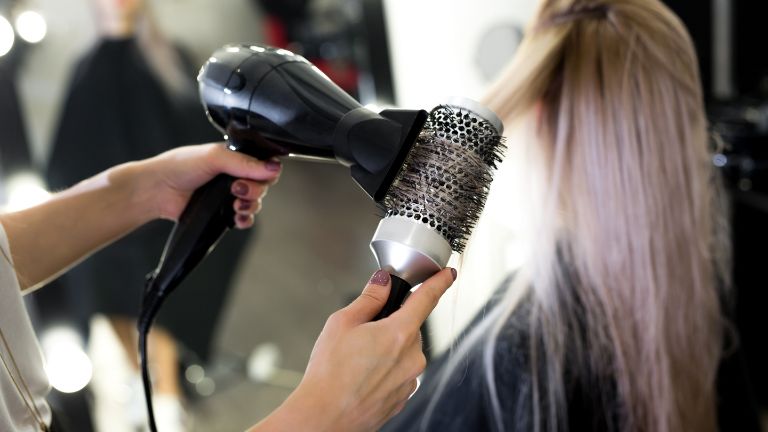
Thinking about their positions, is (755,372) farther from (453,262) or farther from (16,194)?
(16,194)

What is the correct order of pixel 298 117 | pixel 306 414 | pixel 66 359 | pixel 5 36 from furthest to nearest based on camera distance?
1. pixel 66 359
2. pixel 5 36
3. pixel 298 117
4. pixel 306 414

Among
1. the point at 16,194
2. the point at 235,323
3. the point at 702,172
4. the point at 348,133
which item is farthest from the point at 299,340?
the point at 348,133

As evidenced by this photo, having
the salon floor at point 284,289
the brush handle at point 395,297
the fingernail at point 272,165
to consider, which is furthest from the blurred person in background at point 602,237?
the salon floor at point 284,289

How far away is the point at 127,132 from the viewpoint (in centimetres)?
161

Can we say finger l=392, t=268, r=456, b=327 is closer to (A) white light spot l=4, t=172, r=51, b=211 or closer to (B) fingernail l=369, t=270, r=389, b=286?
(B) fingernail l=369, t=270, r=389, b=286

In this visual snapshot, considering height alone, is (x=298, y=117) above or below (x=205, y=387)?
above

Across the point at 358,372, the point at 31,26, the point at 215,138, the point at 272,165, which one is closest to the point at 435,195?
the point at 358,372

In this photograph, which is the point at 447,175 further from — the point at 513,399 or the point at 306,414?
the point at 513,399

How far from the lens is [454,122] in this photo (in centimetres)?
45

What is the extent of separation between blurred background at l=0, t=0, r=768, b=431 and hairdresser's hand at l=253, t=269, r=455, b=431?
83cm

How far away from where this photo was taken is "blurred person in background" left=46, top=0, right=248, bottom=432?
1.57 m

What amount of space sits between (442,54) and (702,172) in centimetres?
62

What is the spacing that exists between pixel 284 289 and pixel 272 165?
121 centimetres

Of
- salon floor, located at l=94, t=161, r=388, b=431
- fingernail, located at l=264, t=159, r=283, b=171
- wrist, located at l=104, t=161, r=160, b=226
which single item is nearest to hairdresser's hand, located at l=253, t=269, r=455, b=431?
fingernail, located at l=264, t=159, r=283, b=171
